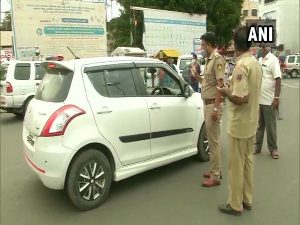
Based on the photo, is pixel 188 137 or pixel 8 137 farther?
pixel 8 137

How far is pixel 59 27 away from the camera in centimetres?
1617

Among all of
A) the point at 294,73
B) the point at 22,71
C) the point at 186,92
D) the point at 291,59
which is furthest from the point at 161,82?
the point at 294,73

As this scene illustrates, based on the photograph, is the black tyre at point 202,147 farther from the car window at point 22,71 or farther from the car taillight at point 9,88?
the car window at point 22,71

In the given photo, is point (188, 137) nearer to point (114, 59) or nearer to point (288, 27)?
point (114, 59)

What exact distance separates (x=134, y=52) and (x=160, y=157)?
37.4 feet

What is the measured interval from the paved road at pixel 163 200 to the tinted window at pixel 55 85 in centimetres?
125

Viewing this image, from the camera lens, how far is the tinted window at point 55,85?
4320 mm

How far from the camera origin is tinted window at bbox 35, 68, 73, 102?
4.32 meters

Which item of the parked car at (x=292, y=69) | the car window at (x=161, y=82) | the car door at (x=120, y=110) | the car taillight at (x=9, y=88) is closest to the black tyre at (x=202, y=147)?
the car window at (x=161, y=82)

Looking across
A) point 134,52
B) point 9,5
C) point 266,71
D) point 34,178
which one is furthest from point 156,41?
point 34,178

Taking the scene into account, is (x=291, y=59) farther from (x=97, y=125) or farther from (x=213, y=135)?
(x=97, y=125)

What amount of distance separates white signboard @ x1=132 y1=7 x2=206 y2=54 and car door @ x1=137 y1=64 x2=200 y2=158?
13.3 meters

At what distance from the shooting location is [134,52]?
1603cm

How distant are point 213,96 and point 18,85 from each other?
7.90 meters
